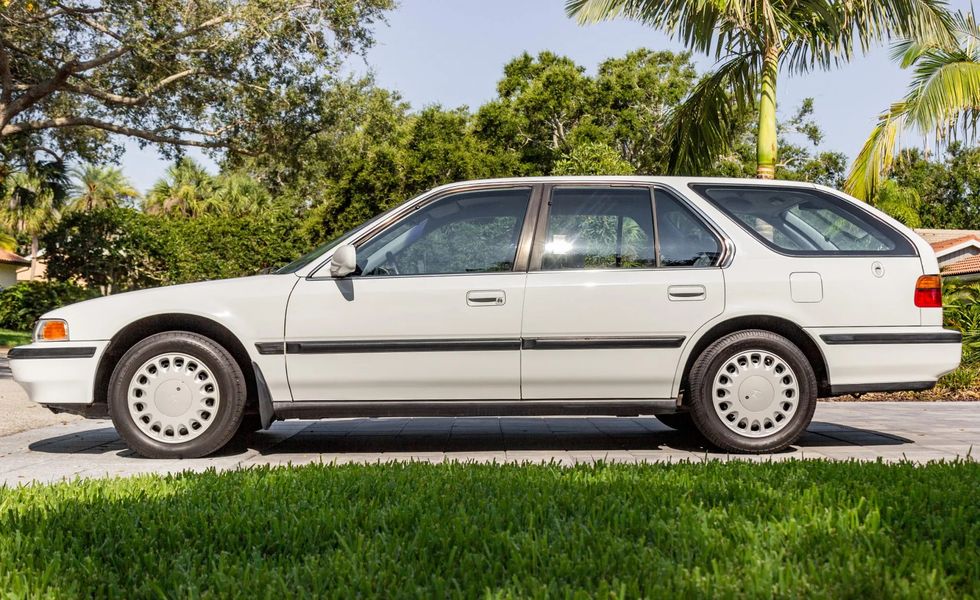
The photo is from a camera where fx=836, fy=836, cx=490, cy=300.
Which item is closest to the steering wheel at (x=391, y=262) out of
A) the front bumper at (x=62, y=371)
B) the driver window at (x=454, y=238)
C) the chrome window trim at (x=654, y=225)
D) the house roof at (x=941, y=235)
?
the driver window at (x=454, y=238)

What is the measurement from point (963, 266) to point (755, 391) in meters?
32.5

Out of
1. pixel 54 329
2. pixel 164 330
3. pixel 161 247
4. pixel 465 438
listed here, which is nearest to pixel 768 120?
pixel 465 438

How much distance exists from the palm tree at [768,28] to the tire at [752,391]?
20.5 ft

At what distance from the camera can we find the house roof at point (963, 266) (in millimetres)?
31364

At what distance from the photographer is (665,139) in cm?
1322

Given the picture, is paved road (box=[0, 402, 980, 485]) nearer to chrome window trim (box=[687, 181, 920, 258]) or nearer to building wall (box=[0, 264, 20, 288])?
chrome window trim (box=[687, 181, 920, 258])

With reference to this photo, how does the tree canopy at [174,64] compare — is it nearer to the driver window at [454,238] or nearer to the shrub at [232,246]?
the shrub at [232,246]

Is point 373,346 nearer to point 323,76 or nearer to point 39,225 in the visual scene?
point 323,76

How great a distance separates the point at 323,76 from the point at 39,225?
34.8m

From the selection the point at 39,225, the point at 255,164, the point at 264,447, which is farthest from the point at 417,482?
the point at 39,225

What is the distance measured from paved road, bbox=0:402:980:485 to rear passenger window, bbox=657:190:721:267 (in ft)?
4.10

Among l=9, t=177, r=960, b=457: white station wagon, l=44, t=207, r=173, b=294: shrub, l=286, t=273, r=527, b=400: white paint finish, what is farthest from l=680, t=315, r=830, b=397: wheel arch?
l=44, t=207, r=173, b=294: shrub

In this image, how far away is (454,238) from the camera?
545 cm

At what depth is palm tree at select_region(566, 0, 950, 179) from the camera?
10961 millimetres
